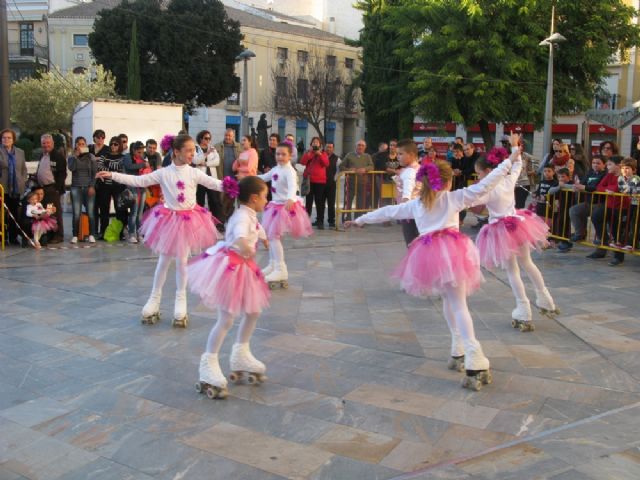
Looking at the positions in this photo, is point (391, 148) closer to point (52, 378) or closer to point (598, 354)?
point (598, 354)

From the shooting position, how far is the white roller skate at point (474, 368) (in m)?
5.37

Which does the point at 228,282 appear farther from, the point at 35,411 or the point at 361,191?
the point at 361,191

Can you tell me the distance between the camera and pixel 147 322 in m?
7.23

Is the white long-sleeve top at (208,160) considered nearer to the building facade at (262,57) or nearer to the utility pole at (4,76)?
the utility pole at (4,76)

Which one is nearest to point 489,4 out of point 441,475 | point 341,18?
point 441,475

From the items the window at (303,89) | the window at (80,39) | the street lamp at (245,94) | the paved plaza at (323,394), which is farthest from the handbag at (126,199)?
the window at (80,39)

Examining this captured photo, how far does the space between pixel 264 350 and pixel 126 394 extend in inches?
58.4

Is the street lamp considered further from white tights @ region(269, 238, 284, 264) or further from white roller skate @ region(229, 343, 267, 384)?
white roller skate @ region(229, 343, 267, 384)

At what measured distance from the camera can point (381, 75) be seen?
143 ft

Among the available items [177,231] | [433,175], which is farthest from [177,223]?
[433,175]

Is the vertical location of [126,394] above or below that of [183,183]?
below

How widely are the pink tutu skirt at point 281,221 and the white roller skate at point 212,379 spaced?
371cm

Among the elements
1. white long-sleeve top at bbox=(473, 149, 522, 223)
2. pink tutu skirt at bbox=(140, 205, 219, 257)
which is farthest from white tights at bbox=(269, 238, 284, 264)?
white long-sleeve top at bbox=(473, 149, 522, 223)

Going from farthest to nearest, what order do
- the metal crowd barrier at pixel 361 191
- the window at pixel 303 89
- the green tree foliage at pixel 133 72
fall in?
the window at pixel 303 89 → the green tree foliage at pixel 133 72 → the metal crowd barrier at pixel 361 191
